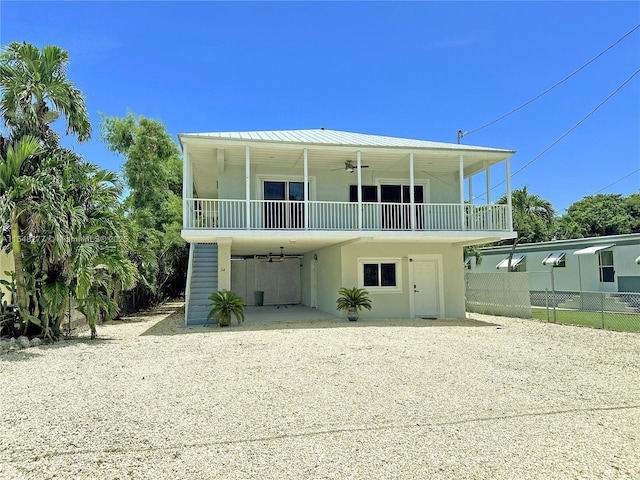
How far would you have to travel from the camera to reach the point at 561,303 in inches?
780

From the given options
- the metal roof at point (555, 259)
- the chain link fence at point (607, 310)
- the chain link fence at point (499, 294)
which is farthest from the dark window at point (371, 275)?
the metal roof at point (555, 259)

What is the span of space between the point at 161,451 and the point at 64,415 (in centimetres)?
172

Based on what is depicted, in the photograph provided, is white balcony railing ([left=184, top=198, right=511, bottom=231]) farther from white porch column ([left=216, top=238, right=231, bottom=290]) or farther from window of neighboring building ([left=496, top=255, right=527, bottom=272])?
window of neighboring building ([left=496, top=255, right=527, bottom=272])

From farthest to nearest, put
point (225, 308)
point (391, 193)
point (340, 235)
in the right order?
point (391, 193) < point (340, 235) < point (225, 308)

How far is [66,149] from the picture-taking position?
1037cm

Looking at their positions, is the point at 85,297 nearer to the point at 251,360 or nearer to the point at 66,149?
the point at 66,149

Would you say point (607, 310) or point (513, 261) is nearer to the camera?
point (607, 310)

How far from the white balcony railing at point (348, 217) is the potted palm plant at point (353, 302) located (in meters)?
2.06

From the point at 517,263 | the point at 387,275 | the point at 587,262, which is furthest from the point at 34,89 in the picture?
the point at 517,263

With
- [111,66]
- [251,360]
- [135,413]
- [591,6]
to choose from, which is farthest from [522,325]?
[111,66]

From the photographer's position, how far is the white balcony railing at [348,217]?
1288cm

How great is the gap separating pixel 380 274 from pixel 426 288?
1.77 metres

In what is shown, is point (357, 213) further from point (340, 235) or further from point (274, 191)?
point (274, 191)

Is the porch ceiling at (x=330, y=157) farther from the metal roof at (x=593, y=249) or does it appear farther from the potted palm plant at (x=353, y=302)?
the metal roof at (x=593, y=249)
